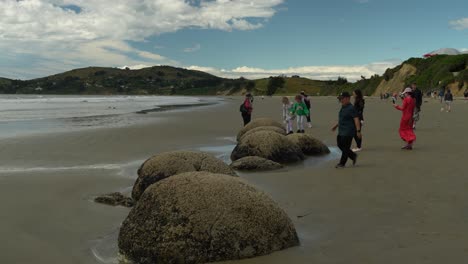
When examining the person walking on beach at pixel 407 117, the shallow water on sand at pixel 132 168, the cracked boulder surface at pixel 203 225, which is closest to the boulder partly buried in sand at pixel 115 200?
the shallow water on sand at pixel 132 168

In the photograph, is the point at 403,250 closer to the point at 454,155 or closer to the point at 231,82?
the point at 454,155

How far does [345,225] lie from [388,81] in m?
74.7

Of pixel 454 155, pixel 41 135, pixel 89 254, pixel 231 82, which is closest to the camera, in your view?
pixel 89 254

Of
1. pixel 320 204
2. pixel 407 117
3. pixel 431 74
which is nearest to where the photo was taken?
pixel 320 204

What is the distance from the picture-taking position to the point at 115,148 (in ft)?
50.6

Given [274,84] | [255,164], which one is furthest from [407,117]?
[274,84]

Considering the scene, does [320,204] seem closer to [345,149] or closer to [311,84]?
[345,149]

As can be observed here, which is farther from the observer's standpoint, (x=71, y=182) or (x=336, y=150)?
(x=336, y=150)

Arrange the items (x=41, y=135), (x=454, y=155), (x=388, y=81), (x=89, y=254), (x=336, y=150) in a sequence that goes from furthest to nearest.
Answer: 1. (x=388, y=81)
2. (x=41, y=135)
3. (x=336, y=150)
4. (x=454, y=155)
5. (x=89, y=254)

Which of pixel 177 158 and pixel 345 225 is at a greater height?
pixel 177 158

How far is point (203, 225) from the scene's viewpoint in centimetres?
489

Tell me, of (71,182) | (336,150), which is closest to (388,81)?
(336,150)

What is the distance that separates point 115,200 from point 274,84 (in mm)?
134561

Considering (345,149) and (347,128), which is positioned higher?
(347,128)
